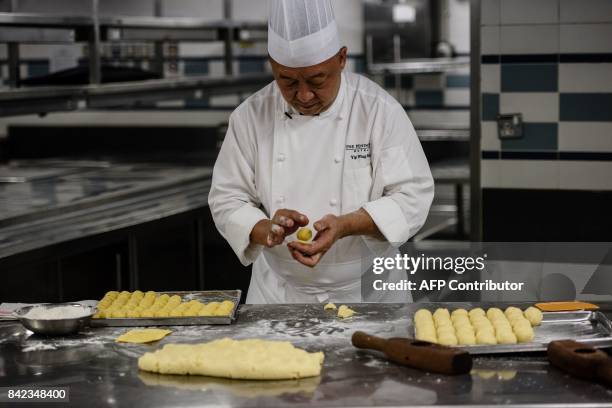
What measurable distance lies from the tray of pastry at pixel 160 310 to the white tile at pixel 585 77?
1.93 meters

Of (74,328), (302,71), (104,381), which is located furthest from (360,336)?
(302,71)

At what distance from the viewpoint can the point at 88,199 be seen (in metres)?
3.82

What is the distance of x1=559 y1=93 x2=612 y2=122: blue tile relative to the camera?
3.65 m

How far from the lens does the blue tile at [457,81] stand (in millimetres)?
6605

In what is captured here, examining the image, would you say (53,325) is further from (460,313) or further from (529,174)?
(529,174)

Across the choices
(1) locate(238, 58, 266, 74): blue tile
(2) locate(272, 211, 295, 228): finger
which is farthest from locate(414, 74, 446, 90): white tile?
(2) locate(272, 211, 295, 228): finger

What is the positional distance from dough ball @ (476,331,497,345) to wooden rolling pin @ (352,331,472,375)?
0.12 m

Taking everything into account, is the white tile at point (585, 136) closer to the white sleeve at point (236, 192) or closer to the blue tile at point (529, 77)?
the blue tile at point (529, 77)

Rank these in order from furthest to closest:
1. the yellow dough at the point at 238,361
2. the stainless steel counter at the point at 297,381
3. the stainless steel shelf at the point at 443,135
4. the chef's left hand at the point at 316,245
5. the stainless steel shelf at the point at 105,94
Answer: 1. the stainless steel shelf at the point at 443,135
2. the stainless steel shelf at the point at 105,94
3. the chef's left hand at the point at 316,245
4. the yellow dough at the point at 238,361
5. the stainless steel counter at the point at 297,381

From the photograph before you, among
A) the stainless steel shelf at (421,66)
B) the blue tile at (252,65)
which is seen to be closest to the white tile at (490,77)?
the stainless steel shelf at (421,66)

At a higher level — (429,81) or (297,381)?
(429,81)

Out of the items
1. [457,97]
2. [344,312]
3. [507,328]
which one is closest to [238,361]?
[344,312]

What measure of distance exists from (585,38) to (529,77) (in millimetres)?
259

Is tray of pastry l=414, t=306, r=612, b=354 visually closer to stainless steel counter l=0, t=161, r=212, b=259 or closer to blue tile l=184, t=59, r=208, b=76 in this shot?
stainless steel counter l=0, t=161, r=212, b=259
